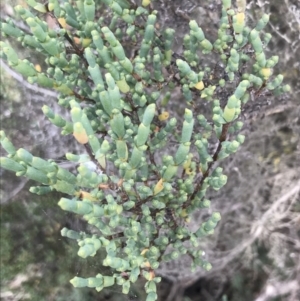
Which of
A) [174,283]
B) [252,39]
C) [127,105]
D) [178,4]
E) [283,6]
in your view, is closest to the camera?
[252,39]

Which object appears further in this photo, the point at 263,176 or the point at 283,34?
the point at 263,176

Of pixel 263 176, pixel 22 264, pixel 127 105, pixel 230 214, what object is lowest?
pixel 22 264

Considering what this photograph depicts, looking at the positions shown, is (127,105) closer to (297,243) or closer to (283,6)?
(283,6)

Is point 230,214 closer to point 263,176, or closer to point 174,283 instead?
point 263,176

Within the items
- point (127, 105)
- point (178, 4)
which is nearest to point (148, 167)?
point (127, 105)

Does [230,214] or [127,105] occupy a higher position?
[127,105]

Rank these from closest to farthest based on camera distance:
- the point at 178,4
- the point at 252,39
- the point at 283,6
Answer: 1. the point at 252,39
2. the point at 178,4
3. the point at 283,6

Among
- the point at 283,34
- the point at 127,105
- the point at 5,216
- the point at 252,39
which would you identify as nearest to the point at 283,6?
the point at 283,34
